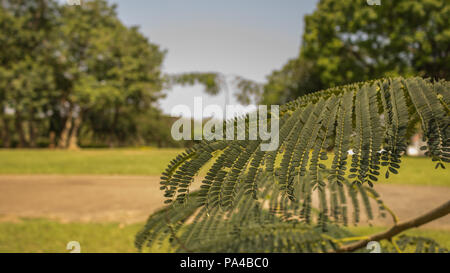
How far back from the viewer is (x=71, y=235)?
155 inches

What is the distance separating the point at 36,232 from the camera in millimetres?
4004

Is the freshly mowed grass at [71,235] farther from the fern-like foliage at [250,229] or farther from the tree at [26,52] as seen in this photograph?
the tree at [26,52]

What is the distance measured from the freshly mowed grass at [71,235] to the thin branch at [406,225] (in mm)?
2362

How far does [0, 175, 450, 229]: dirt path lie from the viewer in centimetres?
494

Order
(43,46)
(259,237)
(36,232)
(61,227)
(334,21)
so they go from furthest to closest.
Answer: (43,46) → (334,21) → (61,227) → (36,232) → (259,237)

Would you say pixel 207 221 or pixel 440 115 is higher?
pixel 440 115

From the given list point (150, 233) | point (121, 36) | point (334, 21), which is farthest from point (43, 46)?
point (150, 233)

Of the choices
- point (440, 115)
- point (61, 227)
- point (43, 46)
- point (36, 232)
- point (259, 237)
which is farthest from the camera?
point (43, 46)

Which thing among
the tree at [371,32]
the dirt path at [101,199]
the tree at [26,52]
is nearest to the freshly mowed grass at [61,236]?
the dirt path at [101,199]

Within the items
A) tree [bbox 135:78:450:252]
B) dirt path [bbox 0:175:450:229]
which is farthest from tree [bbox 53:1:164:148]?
tree [bbox 135:78:450:252]
